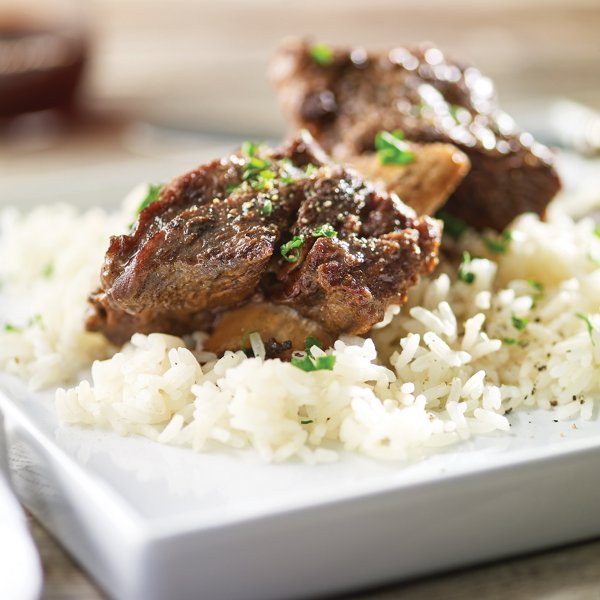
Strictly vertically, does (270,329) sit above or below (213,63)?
above

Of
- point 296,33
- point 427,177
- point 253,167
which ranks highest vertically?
point 253,167

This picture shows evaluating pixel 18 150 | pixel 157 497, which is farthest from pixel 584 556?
pixel 18 150

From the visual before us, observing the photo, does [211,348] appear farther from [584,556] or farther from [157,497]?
[584,556]

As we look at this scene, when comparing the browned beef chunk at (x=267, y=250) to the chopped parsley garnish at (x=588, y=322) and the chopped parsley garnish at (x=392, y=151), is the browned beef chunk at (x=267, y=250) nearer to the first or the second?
the chopped parsley garnish at (x=392, y=151)

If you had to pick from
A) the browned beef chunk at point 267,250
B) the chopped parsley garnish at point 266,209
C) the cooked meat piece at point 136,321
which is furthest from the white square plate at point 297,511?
the chopped parsley garnish at point 266,209

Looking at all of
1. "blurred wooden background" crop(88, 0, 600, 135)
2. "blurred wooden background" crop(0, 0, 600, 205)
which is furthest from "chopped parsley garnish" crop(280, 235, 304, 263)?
"blurred wooden background" crop(88, 0, 600, 135)

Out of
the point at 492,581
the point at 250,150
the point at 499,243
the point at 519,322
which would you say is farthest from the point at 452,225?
the point at 492,581

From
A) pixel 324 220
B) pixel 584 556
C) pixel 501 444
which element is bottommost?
pixel 584 556

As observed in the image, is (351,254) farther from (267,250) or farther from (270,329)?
(270,329)
